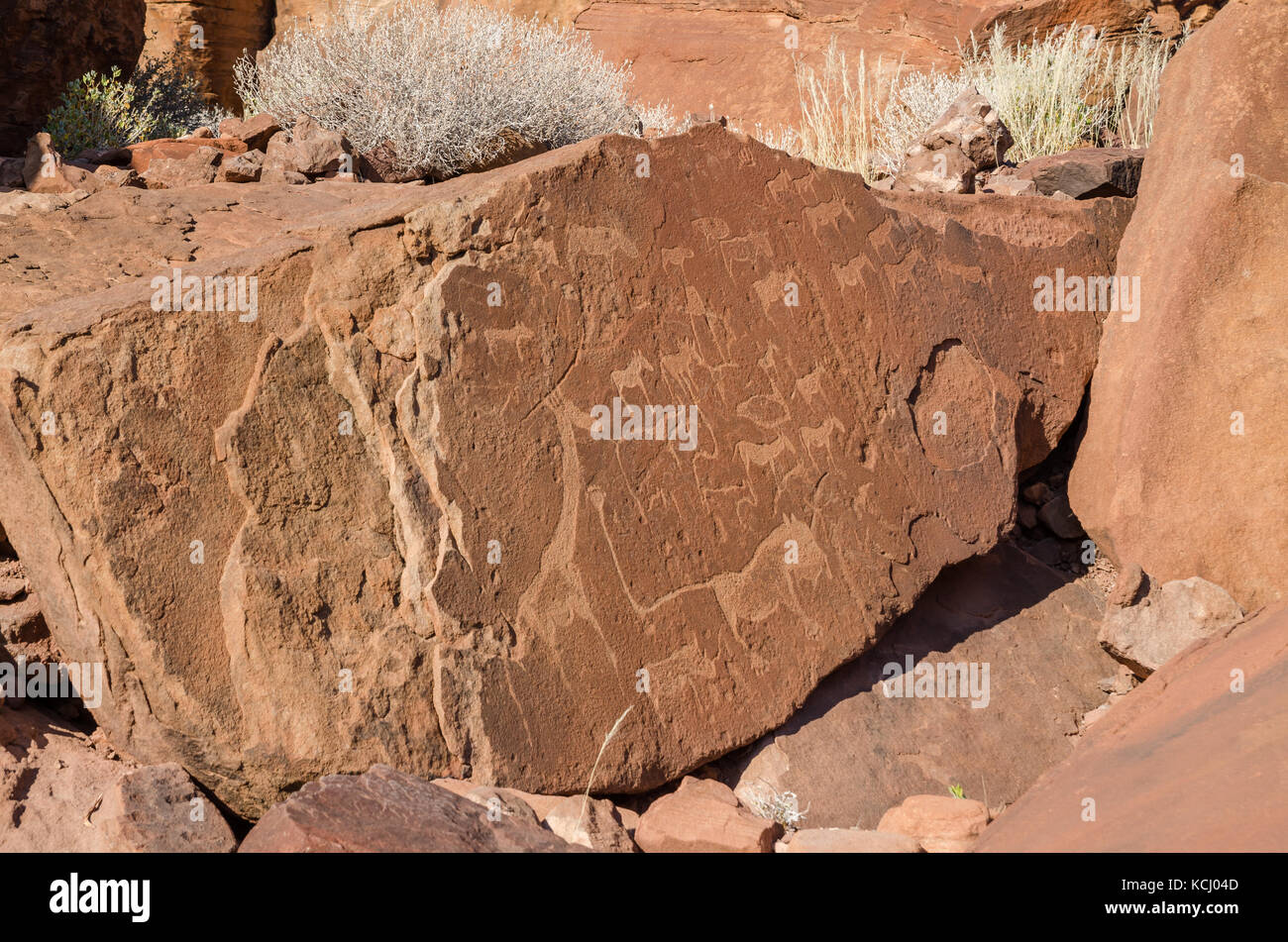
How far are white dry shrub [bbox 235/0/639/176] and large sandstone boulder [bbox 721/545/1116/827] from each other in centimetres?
343

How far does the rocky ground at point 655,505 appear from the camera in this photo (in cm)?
234

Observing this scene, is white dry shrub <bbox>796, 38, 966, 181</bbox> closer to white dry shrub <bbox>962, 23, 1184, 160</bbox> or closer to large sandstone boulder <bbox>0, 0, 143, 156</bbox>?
white dry shrub <bbox>962, 23, 1184, 160</bbox>

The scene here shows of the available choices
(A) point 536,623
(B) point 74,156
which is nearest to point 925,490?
(A) point 536,623

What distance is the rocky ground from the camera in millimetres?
2340

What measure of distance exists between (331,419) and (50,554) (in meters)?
0.64

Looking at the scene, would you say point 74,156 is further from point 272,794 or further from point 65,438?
point 272,794

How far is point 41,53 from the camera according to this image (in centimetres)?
586

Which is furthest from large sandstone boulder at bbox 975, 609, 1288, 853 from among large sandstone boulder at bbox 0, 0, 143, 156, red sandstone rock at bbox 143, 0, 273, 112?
red sandstone rock at bbox 143, 0, 273, 112

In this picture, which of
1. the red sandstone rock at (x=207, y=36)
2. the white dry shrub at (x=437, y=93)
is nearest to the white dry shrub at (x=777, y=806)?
the white dry shrub at (x=437, y=93)

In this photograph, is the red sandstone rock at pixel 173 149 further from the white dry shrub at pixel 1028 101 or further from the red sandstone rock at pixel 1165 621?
the red sandstone rock at pixel 1165 621

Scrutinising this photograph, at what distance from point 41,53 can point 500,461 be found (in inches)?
184

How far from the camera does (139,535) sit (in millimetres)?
2346

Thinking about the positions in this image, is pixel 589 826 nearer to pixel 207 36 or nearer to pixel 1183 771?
pixel 1183 771

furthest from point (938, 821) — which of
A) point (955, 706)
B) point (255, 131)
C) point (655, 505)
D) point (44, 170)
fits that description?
point (255, 131)
